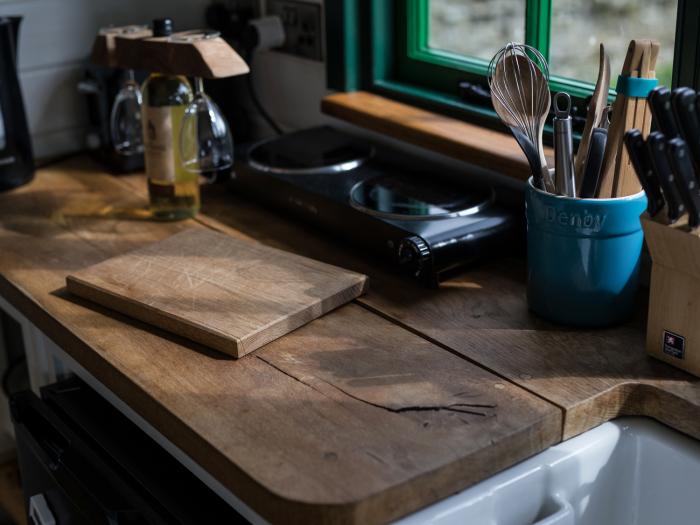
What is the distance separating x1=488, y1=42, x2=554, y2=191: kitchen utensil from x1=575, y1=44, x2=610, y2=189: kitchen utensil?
0.14 ft

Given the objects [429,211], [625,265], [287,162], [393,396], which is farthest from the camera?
[287,162]

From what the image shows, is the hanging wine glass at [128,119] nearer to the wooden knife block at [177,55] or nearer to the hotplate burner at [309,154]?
the wooden knife block at [177,55]

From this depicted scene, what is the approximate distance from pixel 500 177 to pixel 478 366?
51cm

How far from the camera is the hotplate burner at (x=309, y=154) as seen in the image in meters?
1.72

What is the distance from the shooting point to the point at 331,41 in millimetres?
1915

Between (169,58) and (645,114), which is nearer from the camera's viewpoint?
(645,114)

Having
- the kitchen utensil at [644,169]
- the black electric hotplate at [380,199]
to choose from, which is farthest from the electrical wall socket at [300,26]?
the kitchen utensil at [644,169]

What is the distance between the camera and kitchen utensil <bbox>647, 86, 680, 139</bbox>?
→ 3.54ft

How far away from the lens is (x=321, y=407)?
1125 millimetres

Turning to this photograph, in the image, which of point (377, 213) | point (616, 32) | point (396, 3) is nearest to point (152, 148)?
point (377, 213)

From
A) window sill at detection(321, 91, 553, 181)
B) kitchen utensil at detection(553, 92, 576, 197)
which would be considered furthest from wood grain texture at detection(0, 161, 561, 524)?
window sill at detection(321, 91, 553, 181)

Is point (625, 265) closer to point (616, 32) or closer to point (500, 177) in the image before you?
point (500, 177)

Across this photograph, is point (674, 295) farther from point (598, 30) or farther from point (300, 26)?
point (598, 30)

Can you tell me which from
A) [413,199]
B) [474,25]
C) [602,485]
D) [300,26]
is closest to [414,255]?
[413,199]
